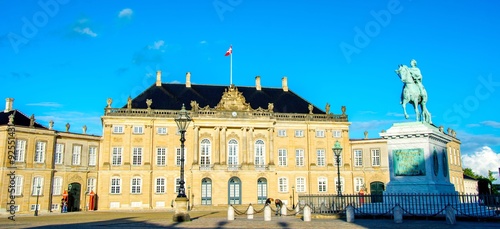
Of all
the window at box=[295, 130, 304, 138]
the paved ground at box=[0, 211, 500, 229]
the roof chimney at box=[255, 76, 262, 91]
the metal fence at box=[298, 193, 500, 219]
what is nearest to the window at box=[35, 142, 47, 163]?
the paved ground at box=[0, 211, 500, 229]

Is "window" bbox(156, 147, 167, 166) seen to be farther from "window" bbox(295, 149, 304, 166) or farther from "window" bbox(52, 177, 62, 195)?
"window" bbox(295, 149, 304, 166)

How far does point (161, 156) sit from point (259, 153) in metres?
10.5

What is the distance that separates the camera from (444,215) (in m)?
20.5

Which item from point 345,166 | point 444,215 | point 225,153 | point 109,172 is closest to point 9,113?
point 109,172

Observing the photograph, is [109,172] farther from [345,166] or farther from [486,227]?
[486,227]

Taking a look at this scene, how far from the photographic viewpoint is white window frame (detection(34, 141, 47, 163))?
43.0 meters

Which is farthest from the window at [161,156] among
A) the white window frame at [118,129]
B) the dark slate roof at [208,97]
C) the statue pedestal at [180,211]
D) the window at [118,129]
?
the statue pedestal at [180,211]

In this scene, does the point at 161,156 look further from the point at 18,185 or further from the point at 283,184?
the point at 18,185

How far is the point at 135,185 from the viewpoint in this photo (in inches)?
1917

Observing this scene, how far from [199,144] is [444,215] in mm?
32657

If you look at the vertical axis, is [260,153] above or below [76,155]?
above

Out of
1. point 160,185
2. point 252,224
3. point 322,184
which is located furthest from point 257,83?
point 252,224

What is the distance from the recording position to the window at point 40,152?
43062 mm

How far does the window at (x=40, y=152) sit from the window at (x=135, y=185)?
9.13 meters
